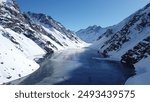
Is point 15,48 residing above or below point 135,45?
above

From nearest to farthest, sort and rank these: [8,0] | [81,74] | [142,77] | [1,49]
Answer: [142,77]
[81,74]
[1,49]
[8,0]

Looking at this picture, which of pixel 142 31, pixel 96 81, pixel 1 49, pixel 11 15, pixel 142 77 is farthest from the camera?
pixel 11 15

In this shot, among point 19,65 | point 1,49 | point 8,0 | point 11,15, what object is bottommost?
point 19,65

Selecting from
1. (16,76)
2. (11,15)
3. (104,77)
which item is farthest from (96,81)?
(11,15)

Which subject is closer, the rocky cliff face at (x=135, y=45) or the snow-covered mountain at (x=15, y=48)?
the snow-covered mountain at (x=15, y=48)

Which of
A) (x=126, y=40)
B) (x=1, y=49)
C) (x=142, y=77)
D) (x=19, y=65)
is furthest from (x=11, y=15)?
(x=142, y=77)

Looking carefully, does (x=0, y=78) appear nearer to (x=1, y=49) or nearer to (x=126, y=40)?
(x=1, y=49)

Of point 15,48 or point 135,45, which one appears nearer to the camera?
point 135,45

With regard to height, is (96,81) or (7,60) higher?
(7,60)

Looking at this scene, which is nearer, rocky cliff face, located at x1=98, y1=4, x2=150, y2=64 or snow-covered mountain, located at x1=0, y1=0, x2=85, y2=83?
snow-covered mountain, located at x1=0, y1=0, x2=85, y2=83

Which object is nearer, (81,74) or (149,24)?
(81,74)

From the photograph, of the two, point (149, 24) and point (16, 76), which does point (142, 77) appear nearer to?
point (16, 76)
